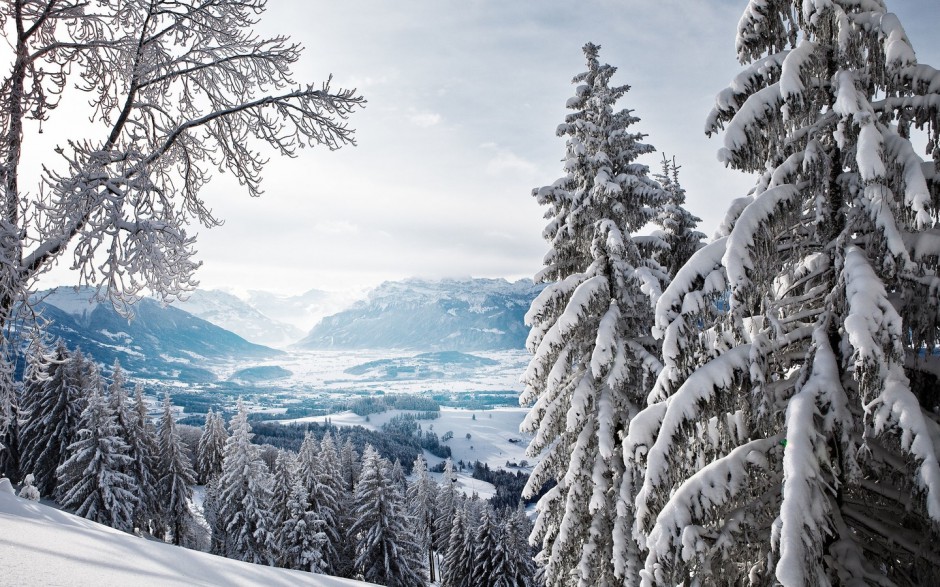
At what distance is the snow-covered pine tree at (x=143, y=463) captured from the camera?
32.9 m

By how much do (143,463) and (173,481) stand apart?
2.44 m

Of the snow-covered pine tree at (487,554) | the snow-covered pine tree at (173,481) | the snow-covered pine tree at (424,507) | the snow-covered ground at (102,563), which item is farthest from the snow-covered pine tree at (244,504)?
the snow-covered ground at (102,563)

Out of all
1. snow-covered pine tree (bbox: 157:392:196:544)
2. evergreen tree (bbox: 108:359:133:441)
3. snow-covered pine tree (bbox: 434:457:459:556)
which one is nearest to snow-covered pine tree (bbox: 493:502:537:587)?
snow-covered pine tree (bbox: 434:457:459:556)

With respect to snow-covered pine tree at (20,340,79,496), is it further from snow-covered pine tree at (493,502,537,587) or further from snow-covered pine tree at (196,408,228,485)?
snow-covered pine tree at (493,502,537,587)

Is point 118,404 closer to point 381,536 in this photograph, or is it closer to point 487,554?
point 381,536

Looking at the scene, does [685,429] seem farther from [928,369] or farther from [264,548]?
[264,548]

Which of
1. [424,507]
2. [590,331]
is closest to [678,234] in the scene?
[590,331]

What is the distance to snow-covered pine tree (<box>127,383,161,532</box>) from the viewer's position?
32906mm

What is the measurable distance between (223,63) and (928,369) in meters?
9.98

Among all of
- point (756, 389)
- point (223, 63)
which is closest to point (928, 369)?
point (756, 389)

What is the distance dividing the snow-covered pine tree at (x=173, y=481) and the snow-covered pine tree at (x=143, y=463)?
17.1 inches

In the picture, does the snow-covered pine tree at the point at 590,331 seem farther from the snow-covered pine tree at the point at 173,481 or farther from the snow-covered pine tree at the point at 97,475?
the snow-covered pine tree at the point at 173,481

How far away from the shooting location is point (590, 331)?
39.7 ft

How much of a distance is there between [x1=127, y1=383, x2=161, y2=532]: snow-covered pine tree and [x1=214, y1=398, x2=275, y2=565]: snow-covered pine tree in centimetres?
569
